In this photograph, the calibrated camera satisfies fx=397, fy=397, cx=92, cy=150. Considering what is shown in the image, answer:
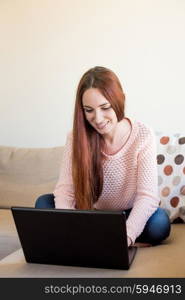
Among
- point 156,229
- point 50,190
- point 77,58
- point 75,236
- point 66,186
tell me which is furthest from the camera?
point 77,58

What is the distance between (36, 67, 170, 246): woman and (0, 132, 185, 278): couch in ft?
0.42

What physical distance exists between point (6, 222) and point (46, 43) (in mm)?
1039

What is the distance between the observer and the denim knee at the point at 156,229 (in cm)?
131

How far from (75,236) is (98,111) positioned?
1.45 ft

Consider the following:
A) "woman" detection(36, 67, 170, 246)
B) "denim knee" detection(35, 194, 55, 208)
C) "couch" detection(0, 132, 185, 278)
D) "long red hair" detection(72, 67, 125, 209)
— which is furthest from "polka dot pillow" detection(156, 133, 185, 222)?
"denim knee" detection(35, 194, 55, 208)

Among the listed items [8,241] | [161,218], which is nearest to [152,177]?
[161,218]

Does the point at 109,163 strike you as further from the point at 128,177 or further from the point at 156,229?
the point at 156,229

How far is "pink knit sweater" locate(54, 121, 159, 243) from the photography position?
1.33 m

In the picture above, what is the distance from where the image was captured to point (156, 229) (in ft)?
4.28

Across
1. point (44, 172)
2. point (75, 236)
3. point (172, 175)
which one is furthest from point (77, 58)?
point (75, 236)

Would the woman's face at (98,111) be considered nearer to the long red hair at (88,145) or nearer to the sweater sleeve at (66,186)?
the long red hair at (88,145)

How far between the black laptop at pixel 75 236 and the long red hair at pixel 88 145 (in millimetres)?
293

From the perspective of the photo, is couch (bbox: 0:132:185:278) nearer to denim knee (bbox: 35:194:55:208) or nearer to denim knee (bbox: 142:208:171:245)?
denim knee (bbox: 142:208:171:245)

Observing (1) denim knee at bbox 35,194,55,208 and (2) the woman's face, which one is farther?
(1) denim knee at bbox 35,194,55,208
